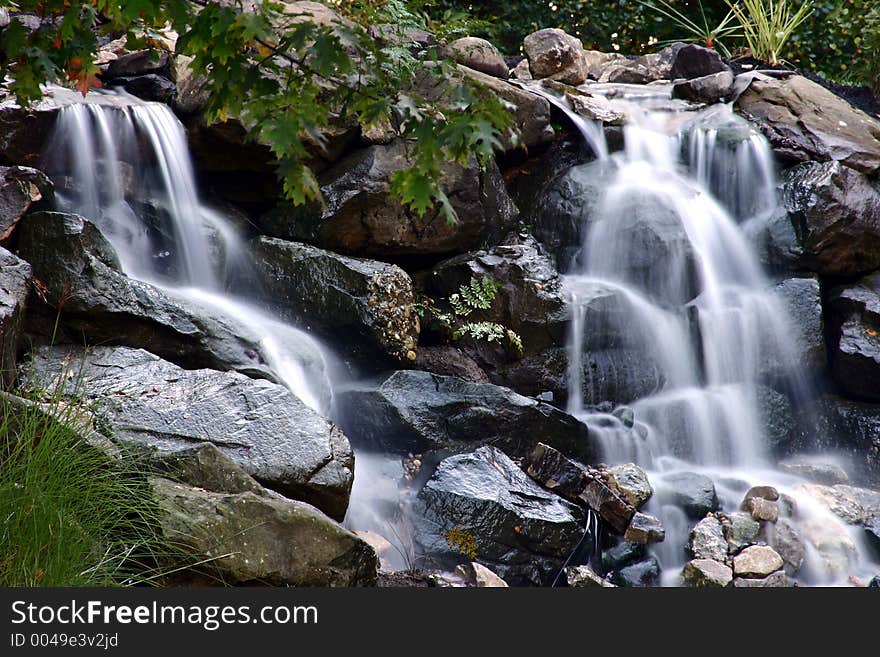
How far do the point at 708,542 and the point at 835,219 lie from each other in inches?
166

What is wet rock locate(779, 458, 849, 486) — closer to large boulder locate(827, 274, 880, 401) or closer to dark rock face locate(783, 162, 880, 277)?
large boulder locate(827, 274, 880, 401)

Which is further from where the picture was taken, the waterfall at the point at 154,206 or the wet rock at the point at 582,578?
the waterfall at the point at 154,206

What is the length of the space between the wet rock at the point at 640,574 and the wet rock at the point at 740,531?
58cm

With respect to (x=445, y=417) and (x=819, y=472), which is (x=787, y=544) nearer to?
(x=819, y=472)

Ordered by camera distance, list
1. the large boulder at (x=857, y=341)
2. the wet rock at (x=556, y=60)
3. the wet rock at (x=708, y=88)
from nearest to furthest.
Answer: the large boulder at (x=857, y=341)
the wet rock at (x=708, y=88)
the wet rock at (x=556, y=60)

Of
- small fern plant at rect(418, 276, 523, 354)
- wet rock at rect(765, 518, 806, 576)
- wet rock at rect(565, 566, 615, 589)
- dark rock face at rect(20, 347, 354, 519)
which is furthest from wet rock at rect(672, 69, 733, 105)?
dark rock face at rect(20, 347, 354, 519)

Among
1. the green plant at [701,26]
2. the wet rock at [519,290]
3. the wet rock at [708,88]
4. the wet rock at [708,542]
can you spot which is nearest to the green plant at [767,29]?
the green plant at [701,26]

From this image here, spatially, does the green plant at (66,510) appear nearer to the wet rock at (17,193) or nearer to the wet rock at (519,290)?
the wet rock at (17,193)

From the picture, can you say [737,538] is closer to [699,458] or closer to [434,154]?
[699,458]

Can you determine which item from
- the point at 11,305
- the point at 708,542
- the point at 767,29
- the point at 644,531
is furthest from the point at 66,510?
the point at 767,29

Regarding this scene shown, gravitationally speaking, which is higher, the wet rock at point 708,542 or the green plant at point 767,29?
the green plant at point 767,29

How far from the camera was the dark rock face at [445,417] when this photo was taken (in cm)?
621

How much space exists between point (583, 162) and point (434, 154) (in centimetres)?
667

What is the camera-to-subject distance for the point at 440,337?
761 cm
